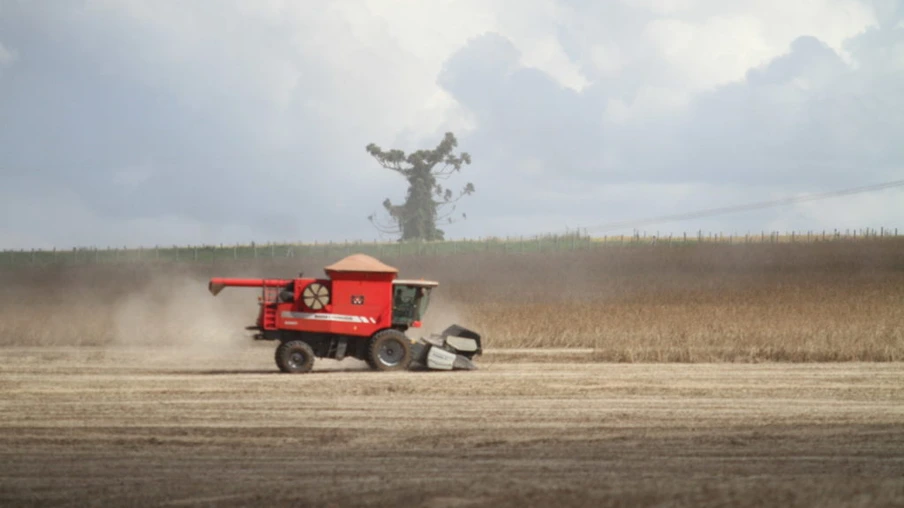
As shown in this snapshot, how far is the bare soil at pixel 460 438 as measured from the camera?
1059cm

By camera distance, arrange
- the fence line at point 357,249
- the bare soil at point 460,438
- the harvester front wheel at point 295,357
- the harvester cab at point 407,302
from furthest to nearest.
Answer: the fence line at point 357,249, the harvester cab at point 407,302, the harvester front wheel at point 295,357, the bare soil at point 460,438

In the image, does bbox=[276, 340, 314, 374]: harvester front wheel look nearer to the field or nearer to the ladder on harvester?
the ladder on harvester

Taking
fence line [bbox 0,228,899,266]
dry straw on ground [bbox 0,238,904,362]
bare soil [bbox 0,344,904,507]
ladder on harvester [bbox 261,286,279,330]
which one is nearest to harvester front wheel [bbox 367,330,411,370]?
bare soil [bbox 0,344,904,507]

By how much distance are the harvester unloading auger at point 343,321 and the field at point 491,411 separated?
2.45 ft

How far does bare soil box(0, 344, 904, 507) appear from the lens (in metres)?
10.6

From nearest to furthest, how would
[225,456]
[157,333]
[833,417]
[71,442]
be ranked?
1. [225,456]
2. [71,442]
3. [833,417]
4. [157,333]

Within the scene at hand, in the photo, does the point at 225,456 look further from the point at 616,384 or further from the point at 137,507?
the point at 616,384

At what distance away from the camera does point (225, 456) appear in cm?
1309

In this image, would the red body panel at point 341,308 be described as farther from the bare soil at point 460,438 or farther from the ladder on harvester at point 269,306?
the bare soil at point 460,438

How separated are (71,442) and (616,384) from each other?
10.2 metres

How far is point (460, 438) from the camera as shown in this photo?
1427cm

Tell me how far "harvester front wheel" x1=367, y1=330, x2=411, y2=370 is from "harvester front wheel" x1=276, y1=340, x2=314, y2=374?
1.28 m

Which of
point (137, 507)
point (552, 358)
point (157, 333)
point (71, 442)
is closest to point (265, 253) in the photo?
point (157, 333)

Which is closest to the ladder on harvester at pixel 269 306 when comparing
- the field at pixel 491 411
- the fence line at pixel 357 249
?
the field at pixel 491 411
